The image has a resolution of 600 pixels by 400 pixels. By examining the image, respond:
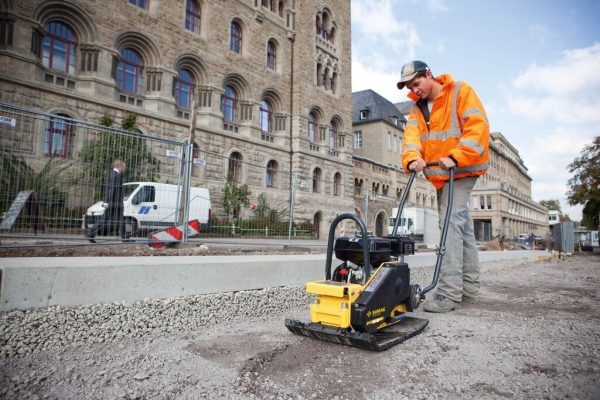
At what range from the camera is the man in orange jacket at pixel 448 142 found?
3.62m

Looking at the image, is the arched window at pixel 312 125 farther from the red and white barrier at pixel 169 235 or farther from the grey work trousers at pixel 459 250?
the grey work trousers at pixel 459 250

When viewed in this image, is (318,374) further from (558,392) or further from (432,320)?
(432,320)

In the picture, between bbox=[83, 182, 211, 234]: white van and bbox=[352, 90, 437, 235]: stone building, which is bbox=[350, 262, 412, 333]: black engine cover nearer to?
bbox=[83, 182, 211, 234]: white van

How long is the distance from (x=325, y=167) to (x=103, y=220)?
23.6 meters

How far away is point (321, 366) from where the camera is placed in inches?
88.4

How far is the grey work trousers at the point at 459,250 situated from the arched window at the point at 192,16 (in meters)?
20.7

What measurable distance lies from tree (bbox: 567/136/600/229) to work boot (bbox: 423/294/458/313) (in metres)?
25.9

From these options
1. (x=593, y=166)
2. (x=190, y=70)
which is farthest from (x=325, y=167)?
(x=593, y=166)

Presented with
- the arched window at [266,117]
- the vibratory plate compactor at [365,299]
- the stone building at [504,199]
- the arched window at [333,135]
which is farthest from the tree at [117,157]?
the stone building at [504,199]

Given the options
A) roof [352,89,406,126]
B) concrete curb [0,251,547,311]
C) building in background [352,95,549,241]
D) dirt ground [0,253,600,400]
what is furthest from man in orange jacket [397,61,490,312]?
roof [352,89,406,126]

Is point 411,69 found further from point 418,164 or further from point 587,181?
point 587,181

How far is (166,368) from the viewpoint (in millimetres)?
2219

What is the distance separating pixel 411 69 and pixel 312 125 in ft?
80.4

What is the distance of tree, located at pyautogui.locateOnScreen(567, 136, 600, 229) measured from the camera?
922 inches
